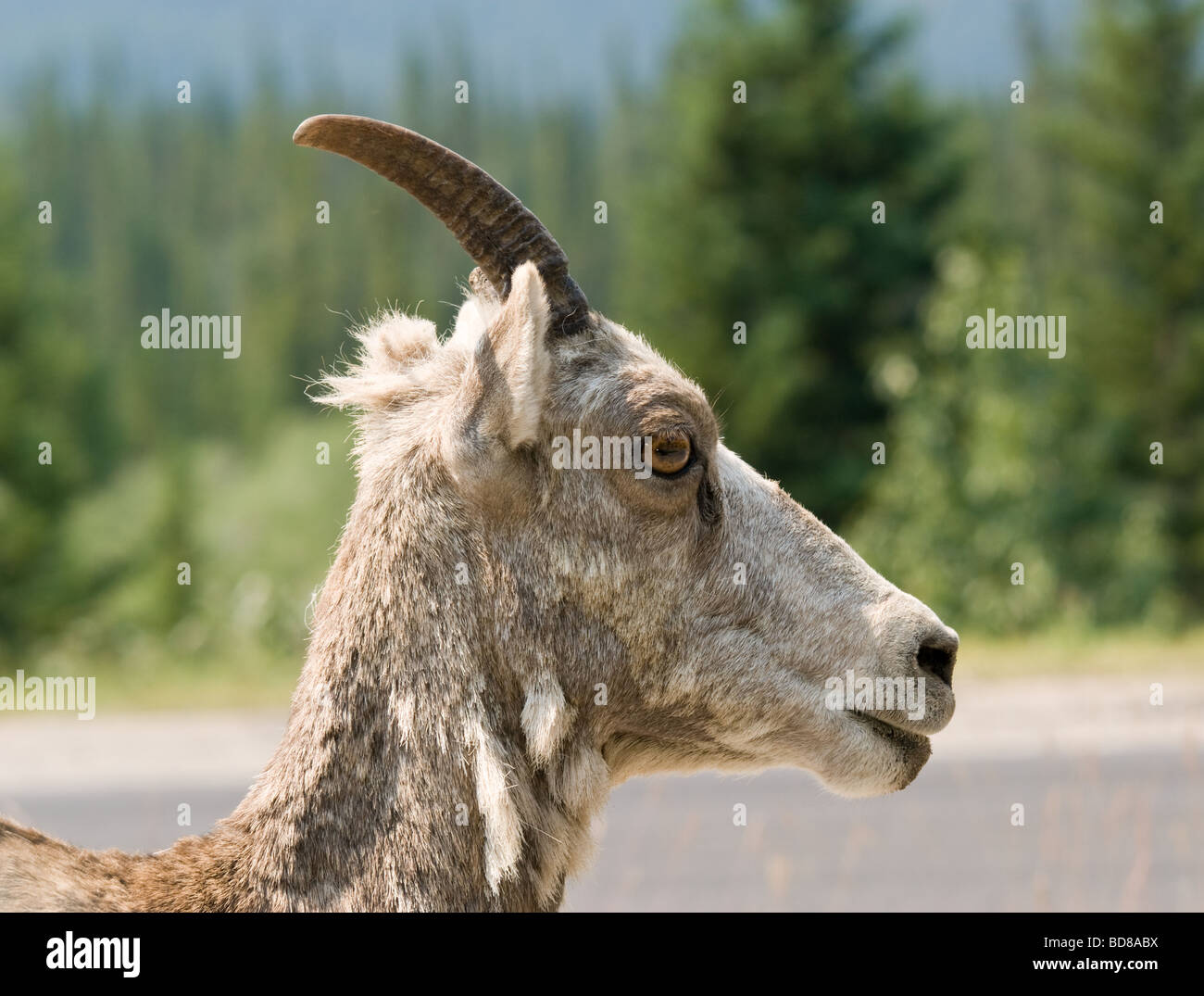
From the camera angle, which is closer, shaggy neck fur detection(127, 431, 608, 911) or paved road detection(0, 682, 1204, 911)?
shaggy neck fur detection(127, 431, 608, 911)

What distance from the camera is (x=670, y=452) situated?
3.11m

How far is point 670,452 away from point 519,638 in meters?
0.54

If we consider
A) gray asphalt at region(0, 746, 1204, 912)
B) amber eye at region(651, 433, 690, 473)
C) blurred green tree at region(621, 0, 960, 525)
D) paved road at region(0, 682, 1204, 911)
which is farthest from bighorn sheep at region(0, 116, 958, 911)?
blurred green tree at region(621, 0, 960, 525)

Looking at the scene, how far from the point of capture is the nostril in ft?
10.3

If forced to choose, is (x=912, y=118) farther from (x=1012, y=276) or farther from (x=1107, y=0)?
(x=1012, y=276)

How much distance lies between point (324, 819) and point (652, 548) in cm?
90

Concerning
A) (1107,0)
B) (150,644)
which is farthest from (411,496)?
(1107,0)

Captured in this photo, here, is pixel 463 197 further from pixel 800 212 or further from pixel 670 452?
pixel 800 212

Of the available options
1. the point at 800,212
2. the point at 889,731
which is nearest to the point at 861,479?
the point at 800,212

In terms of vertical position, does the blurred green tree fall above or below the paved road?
above

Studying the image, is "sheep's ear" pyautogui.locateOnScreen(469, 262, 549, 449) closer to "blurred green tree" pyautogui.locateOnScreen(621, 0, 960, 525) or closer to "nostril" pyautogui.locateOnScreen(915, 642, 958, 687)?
"nostril" pyautogui.locateOnScreen(915, 642, 958, 687)

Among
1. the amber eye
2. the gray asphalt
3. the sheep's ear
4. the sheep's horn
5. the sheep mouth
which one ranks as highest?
the sheep's horn

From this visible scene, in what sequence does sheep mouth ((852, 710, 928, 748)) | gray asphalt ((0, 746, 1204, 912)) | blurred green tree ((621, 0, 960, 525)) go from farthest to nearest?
blurred green tree ((621, 0, 960, 525)) → gray asphalt ((0, 746, 1204, 912)) → sheep mouth ((852, 710, 928, 748))

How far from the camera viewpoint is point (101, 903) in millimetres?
2844
